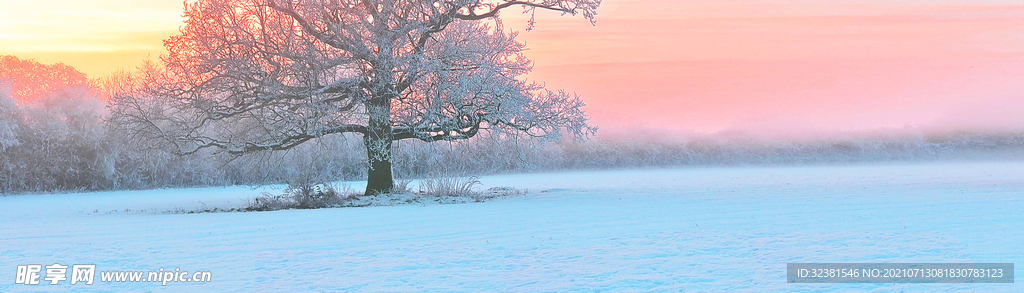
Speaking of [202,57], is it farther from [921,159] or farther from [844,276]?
[921,159]

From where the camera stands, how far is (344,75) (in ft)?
72.5

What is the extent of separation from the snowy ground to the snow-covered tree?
3.16 meters

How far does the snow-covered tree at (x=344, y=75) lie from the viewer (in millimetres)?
21047

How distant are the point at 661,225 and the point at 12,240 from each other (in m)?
10.5

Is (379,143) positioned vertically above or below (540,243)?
above

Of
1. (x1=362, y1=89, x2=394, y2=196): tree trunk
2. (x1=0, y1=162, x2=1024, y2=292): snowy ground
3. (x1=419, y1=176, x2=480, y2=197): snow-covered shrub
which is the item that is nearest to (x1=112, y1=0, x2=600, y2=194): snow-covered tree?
(x1=362, y1=89, x2=394, y2=196): tree trunk

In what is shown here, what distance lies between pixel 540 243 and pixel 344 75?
12.1 meters

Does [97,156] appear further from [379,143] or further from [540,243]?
[540,243]

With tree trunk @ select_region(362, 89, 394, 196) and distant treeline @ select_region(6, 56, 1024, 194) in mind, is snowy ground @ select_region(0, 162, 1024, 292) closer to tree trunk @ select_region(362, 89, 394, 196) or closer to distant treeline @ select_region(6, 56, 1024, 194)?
tree trunk @ select_region(362, 89, 394, 196)

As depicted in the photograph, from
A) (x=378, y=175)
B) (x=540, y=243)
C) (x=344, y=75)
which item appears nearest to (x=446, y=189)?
(x=378, y=175)

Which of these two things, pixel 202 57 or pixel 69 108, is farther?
pixel 69 108

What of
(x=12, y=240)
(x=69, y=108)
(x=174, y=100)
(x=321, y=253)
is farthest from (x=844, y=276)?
(x=69, y=108)

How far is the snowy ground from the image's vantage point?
8500 millimetres

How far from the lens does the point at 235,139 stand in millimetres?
23781
